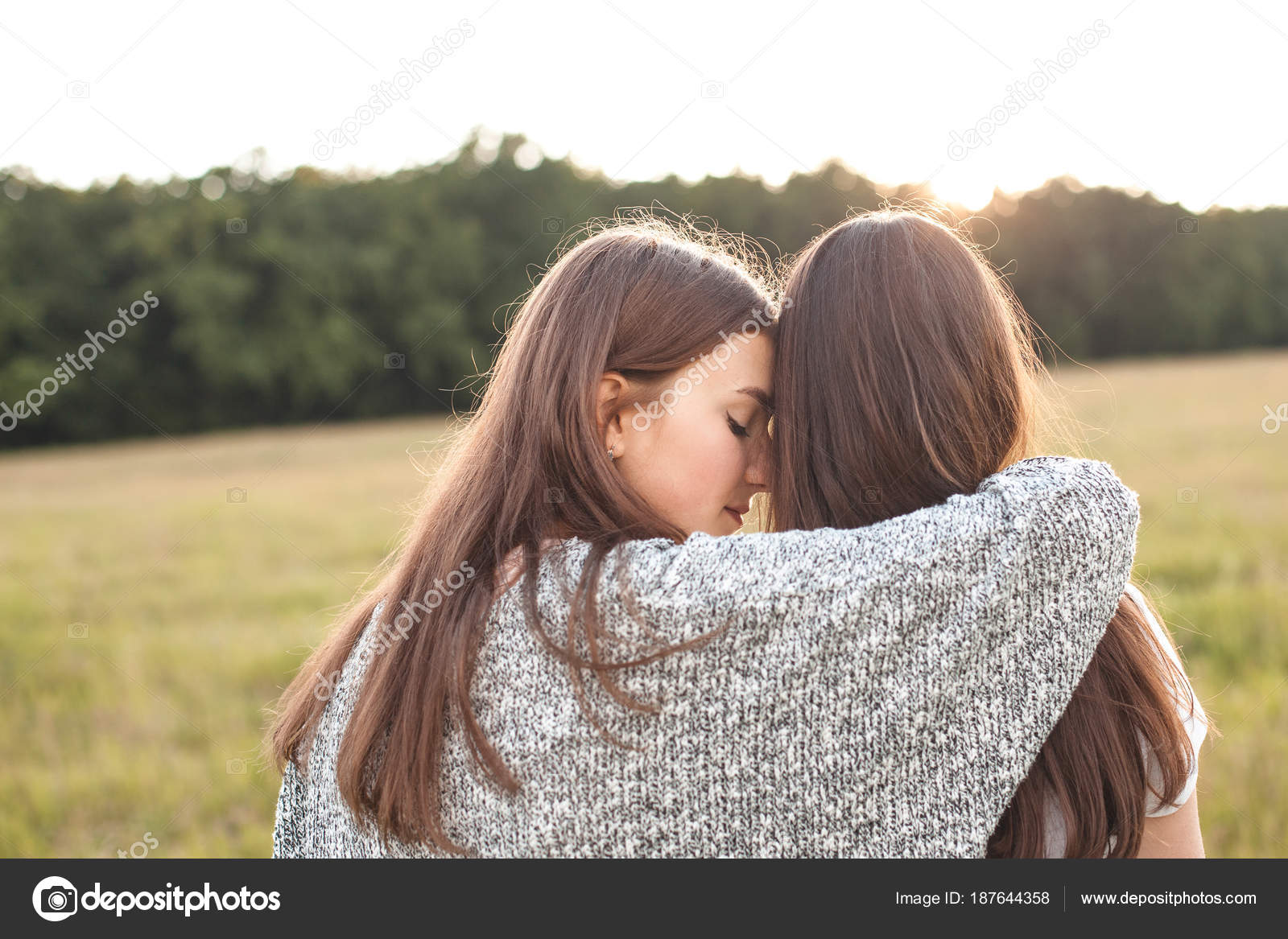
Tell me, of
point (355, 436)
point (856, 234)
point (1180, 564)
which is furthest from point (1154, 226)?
point (856, 234)

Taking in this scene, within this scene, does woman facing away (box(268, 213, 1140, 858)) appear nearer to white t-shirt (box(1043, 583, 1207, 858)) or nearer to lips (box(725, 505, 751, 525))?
white t-shirt (box(1043, 583, 1207, 858))

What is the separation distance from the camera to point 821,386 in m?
1.96

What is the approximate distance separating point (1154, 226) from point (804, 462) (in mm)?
47550

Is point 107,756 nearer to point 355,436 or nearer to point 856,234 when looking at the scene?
point 856,234

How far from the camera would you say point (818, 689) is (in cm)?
141

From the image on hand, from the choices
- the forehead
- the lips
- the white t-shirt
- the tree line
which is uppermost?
the tree line

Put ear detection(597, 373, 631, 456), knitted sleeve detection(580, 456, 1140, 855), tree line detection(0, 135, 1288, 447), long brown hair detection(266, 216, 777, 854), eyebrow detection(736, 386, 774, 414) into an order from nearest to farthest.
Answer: knitted sleeve detection(580, 456, 1140, 855), long brown hair detection(266, 216, 777, 854), ear detection(597, 373, 631, 456), eyebrow detection(736, 386, 774, 414), tree line detection(0, 135, 1288, 447)

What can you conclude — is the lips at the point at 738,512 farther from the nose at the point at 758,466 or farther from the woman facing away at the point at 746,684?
the woman facing away at the point at 746,684

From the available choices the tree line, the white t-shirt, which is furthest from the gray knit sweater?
the tree line
